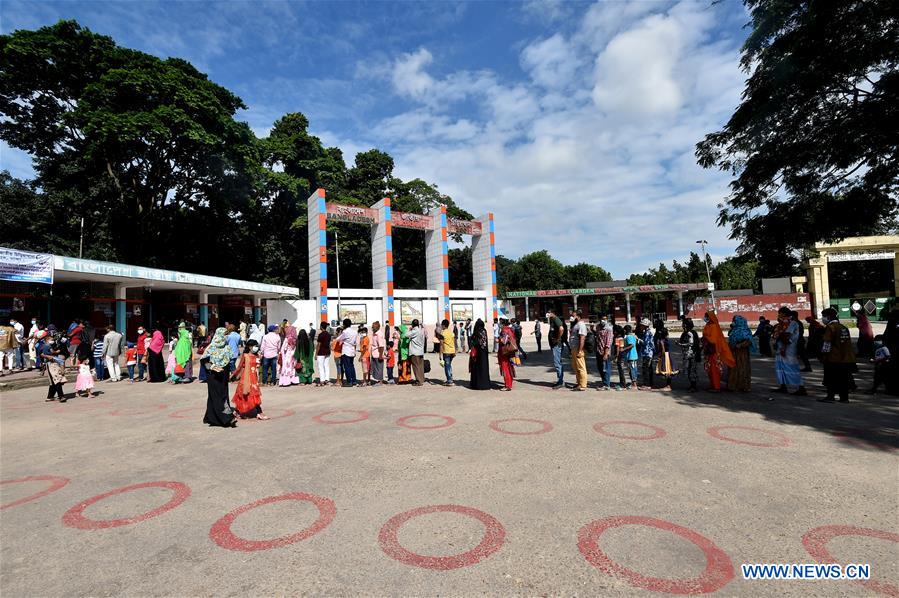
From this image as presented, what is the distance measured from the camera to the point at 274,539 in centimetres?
321

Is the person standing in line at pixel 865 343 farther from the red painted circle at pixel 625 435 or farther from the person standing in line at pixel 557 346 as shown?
the red painted circle at pixel 625 435

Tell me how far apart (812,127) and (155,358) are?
2016 centimetres

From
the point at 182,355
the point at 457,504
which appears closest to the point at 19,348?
the point at 182,355

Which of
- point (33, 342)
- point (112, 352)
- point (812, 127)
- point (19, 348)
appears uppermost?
point (812, 127)

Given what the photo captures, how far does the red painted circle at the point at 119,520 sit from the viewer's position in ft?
11.6

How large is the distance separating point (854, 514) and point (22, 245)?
39.2m

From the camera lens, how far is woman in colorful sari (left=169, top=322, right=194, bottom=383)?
1172 cm

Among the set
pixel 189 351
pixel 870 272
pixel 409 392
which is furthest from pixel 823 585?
pixel 870 272

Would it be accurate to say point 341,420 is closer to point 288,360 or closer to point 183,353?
point 288,360

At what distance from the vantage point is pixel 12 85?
78.9 ft

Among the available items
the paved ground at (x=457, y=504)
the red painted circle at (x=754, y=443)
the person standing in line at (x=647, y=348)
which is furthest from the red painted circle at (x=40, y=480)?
the person standing in line at (x=647, y=348)

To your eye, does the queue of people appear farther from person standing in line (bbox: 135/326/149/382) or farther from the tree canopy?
the tree canopy

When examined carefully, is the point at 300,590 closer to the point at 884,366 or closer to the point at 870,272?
the point at 884,366

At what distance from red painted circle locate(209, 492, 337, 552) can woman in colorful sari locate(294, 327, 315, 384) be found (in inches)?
300
